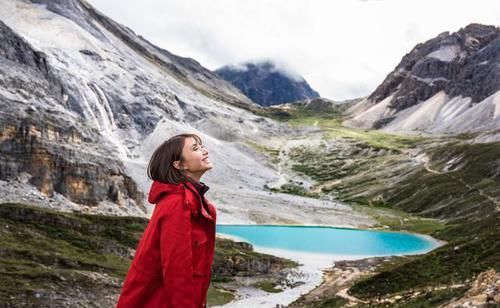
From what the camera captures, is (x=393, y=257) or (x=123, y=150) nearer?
(x=393, y=257)

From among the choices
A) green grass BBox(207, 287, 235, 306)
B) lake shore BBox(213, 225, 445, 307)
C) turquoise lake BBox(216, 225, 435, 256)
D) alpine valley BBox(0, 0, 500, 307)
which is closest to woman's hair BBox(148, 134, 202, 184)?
alpine valley BBox(0, 0, 500, 307)

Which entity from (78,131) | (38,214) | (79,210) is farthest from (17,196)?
(78,131)

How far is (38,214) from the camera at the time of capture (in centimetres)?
6159

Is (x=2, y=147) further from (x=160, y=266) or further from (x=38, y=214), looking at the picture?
(x=160, y=266)

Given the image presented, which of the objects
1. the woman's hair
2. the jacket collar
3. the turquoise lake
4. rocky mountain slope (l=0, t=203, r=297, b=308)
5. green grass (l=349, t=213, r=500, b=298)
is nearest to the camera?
the jacket collar

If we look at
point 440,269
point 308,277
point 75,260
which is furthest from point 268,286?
point 75,260

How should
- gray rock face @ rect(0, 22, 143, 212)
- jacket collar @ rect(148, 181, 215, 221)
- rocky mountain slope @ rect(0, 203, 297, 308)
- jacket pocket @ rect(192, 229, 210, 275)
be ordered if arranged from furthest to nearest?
1. gray rock face @ rect(0, 22, 143, 212)
2. rocky mountain slope @ rect(0, 203, 297, 308)
3. jacket collar @ rect(148, 181, 215, 221)
4. jacket pocket @ rect(192, 229, 210, 275)

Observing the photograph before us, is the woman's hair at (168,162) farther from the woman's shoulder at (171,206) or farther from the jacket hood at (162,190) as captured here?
the woman's shoulder at (171,206)

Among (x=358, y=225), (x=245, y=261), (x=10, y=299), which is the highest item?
(x=358, y=225)

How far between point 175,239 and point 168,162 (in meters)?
1.51

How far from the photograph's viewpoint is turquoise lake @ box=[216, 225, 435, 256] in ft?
332

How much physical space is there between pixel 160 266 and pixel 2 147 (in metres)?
83.0

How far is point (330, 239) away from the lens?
11681cm

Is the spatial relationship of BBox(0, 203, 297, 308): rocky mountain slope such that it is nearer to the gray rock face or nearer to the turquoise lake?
the gray rock face
